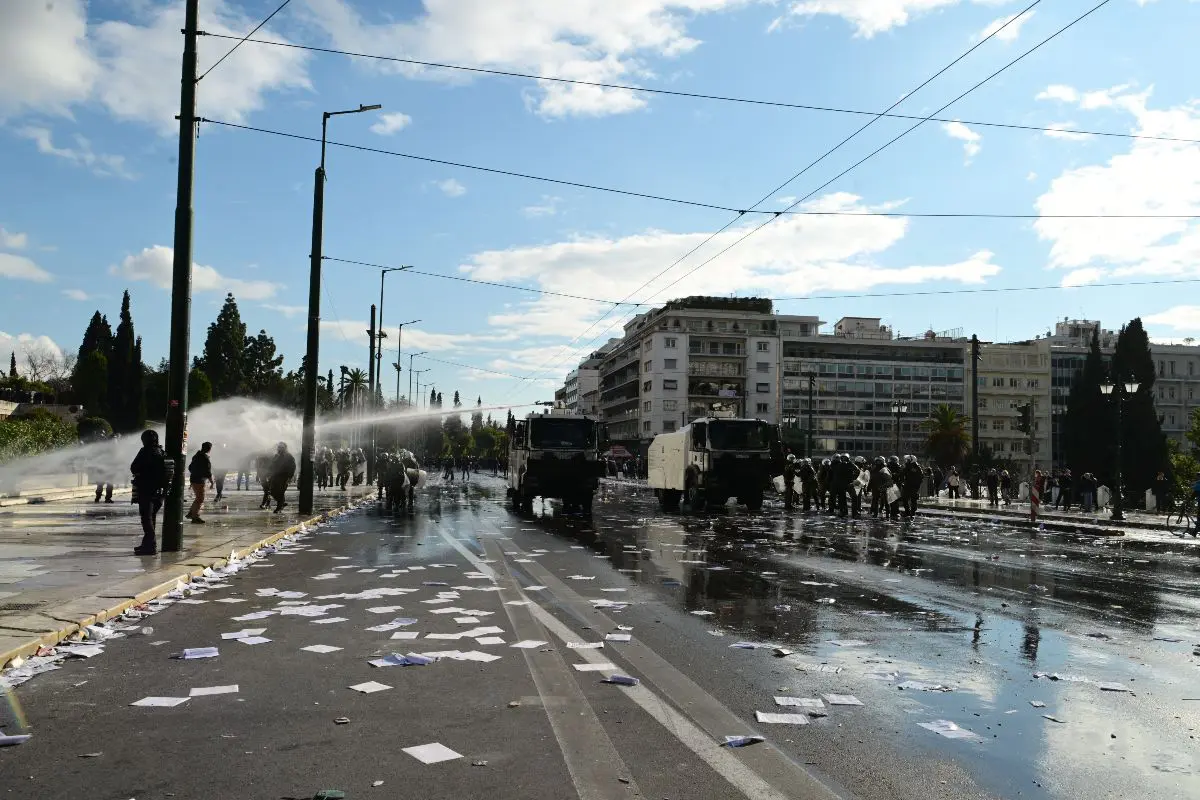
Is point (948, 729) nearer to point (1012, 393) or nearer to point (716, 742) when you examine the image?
point (716, 742)

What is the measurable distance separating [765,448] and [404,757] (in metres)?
25.0

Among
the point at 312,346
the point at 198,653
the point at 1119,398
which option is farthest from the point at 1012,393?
the point at 198,653

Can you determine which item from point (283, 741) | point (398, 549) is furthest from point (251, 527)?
point (283, 741)

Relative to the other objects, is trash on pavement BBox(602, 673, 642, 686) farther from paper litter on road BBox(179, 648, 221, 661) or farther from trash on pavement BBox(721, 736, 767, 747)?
paper litter on road BBox(179, 648, 221, 661)

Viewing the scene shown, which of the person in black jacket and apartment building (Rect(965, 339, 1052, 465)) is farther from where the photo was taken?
apartment building (Rect(965, 339, 1052, 465))

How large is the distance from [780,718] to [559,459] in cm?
2288

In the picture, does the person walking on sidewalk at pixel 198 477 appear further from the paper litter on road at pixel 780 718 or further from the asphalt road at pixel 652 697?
the paper litter on road at pixel 780 718

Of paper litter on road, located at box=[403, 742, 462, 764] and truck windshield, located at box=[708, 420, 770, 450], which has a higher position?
truck windshield, located at box=[708, 420, 770, 450]

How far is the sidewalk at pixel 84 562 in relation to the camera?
299 inches

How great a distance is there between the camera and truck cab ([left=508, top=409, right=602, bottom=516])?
27.8 m

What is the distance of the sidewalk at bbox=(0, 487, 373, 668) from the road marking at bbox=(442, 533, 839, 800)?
4.19 meters

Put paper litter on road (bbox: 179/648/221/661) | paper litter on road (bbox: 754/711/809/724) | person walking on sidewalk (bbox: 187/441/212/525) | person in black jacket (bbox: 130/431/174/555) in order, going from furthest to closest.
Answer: person walking on sidewalk (bbox: 187/441/212/525), person in black jacket (bbox: 130/431/174/555), paper litter on road (bbox: 179/648/221/661), paper litter on road (bbox: 754/711/809/724)

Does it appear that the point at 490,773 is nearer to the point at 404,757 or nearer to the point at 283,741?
the point at 404,757

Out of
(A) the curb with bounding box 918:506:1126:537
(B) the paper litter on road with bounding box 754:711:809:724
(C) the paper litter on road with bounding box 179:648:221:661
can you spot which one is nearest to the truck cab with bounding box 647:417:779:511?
(A) the curb with bounding box 918:506:1126:537
